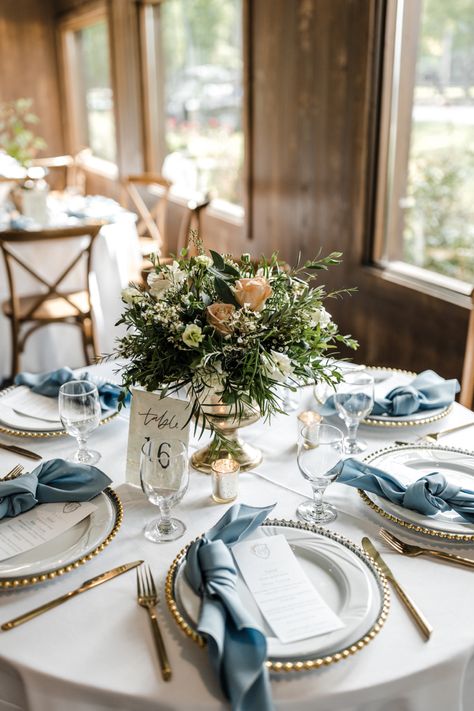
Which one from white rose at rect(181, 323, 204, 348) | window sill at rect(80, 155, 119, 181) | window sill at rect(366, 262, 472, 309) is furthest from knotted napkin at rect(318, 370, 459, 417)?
window sill at rect(80, 155, 119, 181)

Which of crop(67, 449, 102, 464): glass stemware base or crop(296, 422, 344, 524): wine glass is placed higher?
crop(296, 422, 344, 524): wine glass

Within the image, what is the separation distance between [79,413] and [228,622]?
573 mm

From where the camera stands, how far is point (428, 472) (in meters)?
1.27

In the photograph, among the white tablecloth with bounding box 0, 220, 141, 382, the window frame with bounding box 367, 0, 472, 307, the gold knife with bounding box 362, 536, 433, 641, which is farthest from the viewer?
the white tablecloth with bounding box 0, 220, 141, 382

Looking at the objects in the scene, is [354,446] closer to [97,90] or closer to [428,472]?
[428,472]

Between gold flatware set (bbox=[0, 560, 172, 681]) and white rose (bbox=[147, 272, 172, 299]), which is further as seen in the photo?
white rose (bbox=[147, 272, 172, 299])

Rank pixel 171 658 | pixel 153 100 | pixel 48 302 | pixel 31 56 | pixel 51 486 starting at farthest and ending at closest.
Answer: pixel 31 56, pixel 153 100, pixel 48 302, pixel 51 486, pixel 171 658

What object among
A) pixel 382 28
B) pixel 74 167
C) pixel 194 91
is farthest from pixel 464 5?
pixel 74 167

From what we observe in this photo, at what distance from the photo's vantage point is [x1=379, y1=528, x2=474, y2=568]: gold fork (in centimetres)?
102

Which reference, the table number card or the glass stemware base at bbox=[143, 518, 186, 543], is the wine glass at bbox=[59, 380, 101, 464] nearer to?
the table number card

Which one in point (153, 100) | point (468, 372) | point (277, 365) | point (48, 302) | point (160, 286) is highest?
point (153, 100)

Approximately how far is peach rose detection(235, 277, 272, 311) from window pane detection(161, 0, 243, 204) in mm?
3436

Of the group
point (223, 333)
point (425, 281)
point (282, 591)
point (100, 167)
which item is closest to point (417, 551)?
point (282, 591)

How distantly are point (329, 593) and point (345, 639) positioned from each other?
99mm
